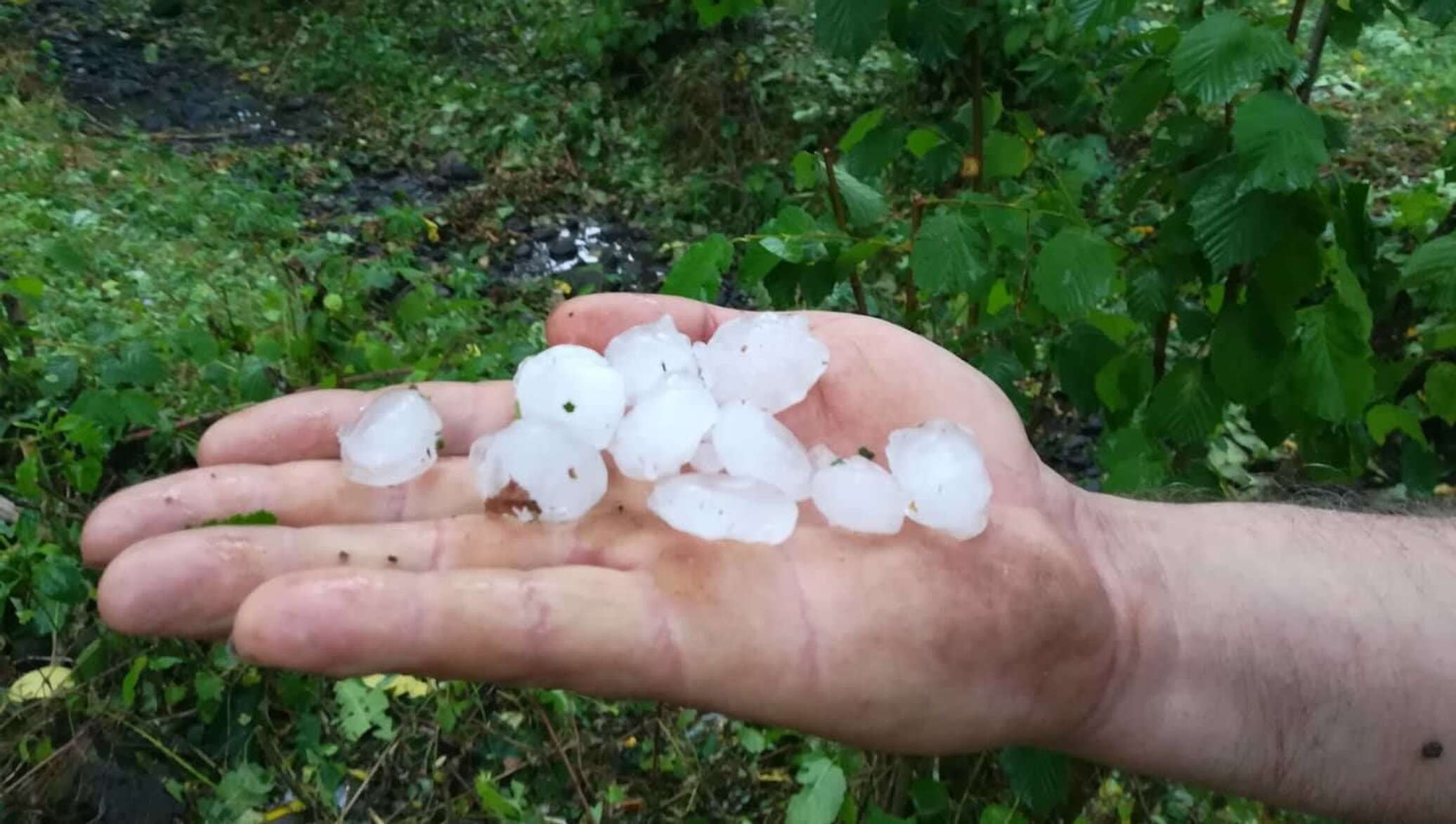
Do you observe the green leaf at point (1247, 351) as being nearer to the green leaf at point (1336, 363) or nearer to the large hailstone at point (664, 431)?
the green leaf at point (1336, 363)

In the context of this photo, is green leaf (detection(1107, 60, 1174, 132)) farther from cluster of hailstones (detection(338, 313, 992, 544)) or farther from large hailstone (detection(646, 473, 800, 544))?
large hailstone (detection(646, 473, 800, 544))

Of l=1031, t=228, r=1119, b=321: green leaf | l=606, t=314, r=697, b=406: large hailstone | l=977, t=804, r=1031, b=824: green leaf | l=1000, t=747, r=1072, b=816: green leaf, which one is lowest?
l=977, t=804, r=1031, b=824: green leaf

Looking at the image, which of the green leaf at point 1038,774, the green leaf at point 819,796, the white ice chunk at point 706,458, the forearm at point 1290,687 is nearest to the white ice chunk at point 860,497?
the white ice chunk at point 706,458

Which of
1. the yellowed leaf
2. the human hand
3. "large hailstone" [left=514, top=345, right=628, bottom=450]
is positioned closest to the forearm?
the human hand

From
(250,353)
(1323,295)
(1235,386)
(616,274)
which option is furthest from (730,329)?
(616,274)

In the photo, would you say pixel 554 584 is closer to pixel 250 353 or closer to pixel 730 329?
pixel 730 329
